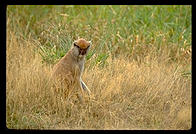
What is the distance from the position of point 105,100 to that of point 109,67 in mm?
1113

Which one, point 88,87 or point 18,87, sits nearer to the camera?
point 18,87

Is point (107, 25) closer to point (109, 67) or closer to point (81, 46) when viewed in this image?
point (109, 67)

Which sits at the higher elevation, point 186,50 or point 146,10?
point 146,10

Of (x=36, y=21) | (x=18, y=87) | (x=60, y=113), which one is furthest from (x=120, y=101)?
(x=36, y=21)

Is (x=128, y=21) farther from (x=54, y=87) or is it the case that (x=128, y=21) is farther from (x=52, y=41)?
→ (x=54, y=87)

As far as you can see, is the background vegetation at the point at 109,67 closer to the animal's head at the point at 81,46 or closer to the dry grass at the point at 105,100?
the dry grass at the point at 105,100

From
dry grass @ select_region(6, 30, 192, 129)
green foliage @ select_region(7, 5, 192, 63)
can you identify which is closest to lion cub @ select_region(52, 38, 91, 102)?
dry grass @ select_region(6, 30, 192, 129)

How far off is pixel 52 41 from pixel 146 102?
2.46 metres

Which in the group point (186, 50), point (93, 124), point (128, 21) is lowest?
point (93, 124)

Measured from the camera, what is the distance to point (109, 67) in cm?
761

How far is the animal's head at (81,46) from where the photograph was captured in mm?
6645

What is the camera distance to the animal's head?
6645 millimetres

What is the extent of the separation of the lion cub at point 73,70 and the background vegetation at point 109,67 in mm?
207

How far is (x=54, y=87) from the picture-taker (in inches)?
257
